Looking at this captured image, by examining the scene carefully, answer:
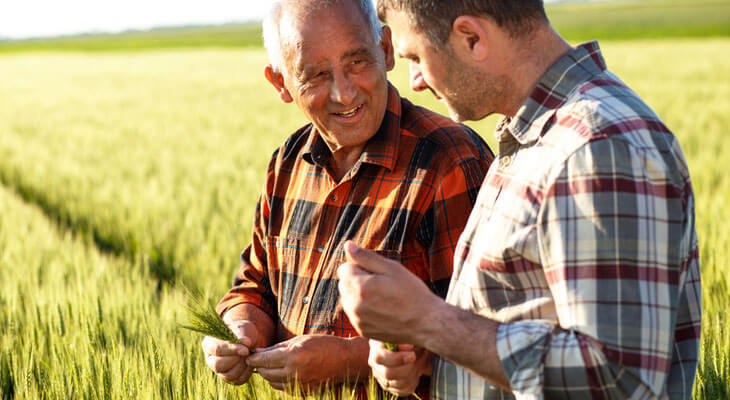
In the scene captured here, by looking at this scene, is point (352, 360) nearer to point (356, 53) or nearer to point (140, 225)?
point (356, 53)

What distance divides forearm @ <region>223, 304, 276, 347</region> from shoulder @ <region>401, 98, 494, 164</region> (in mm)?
609

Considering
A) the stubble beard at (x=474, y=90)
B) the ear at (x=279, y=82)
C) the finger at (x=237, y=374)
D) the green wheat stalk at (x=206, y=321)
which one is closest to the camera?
the stubble beard at (x=474, y=90)

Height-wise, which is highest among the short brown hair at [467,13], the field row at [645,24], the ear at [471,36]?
the field row at [645,24]

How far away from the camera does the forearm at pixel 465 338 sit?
41.2 inches

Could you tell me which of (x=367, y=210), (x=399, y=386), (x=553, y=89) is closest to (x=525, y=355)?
(x=399, y=386)

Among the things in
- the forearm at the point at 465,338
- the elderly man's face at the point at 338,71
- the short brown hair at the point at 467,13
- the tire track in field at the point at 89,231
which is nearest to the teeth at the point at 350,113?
the elderly man's face at the point at 338,71

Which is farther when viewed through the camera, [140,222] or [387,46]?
[140,222]

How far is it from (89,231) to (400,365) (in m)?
3.70

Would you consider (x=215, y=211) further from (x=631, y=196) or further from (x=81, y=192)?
(x=631, y=196)

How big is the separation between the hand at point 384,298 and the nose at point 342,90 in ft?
2.04

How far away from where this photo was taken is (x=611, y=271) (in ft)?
3.18

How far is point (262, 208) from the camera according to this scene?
6.23 ft

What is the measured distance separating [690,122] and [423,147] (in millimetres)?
7258

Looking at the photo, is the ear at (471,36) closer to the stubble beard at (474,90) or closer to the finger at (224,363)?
the stubble beard at (474,90)
